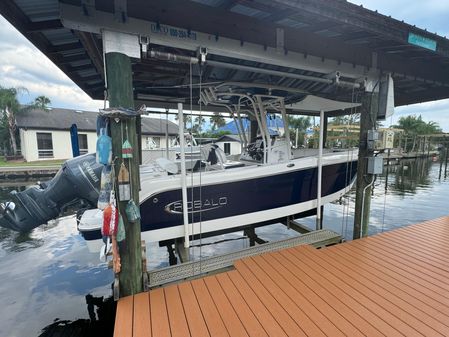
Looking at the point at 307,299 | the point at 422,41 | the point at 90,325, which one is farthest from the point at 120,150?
the point at 422,41

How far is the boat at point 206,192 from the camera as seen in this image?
11.3 feet

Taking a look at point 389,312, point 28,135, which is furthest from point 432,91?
point 28,135

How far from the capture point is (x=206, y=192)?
375 centimetres

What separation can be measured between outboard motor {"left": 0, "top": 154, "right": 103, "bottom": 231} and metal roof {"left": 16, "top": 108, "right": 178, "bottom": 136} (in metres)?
15.9

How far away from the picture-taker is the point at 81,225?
3254 mm

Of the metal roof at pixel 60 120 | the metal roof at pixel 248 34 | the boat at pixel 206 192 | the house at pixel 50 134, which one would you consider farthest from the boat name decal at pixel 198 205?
the house at pixel 50 134

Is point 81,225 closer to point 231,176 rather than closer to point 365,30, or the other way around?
point 231,176

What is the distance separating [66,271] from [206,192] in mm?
3849

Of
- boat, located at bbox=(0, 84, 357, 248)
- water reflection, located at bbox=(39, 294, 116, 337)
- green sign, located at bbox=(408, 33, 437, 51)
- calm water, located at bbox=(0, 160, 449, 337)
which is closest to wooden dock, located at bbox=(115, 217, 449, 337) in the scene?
calm water, located at bbox=(0, 160, 449, 337)

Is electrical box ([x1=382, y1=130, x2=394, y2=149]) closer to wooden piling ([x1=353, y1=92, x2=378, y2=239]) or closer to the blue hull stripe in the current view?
wooden piling ([x1=353, y1=92, x2=378, y2=239])

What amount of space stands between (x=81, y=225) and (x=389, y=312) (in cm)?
370

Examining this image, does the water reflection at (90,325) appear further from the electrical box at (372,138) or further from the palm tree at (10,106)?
the palm tree at (10,106)

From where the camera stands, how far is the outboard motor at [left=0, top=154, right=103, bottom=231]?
342 centimetres

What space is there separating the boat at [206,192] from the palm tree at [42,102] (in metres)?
24.6
